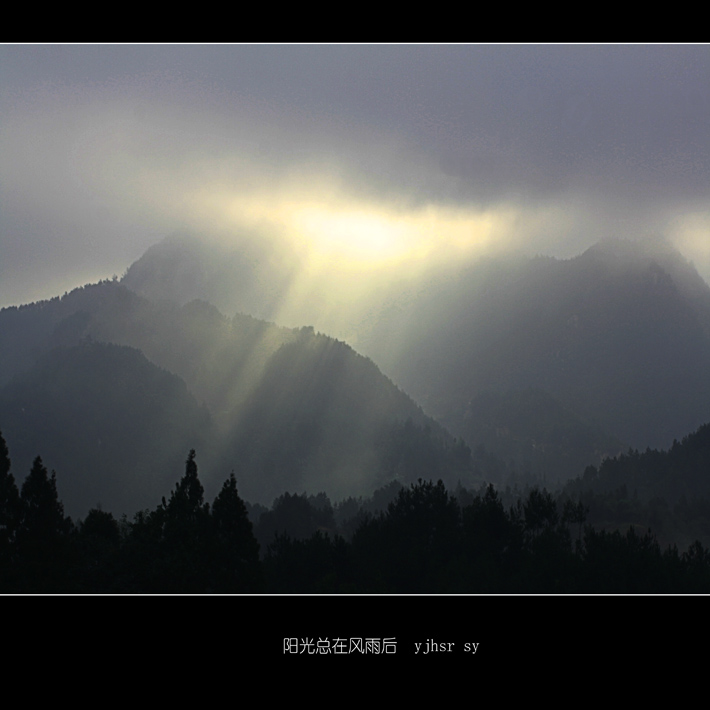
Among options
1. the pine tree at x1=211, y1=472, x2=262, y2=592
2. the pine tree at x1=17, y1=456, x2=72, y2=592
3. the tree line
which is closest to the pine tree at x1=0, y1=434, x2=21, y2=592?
the tree line

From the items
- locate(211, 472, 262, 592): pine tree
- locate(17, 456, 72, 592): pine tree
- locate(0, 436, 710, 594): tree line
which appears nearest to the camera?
locate(17, 456, 72, 592): pine tree

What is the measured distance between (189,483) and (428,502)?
2350 cm

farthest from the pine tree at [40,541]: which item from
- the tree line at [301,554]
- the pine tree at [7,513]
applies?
the pine tree at [7,513]

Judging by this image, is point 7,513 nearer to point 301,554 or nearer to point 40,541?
point 40,541

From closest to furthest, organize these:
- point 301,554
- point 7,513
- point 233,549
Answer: point 7,513 < point 233,549 < point 301,554

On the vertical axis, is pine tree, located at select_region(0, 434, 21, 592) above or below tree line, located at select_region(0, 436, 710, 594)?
above

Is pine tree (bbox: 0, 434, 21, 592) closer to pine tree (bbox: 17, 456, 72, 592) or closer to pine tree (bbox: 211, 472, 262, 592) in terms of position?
pine tree (bbox: 17, 456, 72, 592)

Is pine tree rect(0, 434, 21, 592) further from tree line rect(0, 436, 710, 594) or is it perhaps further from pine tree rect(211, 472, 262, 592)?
pine tree rect(211, 472, 262, 592)

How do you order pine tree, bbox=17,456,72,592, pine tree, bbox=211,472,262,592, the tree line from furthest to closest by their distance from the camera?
pine tree, bbox=211,472,262,592 → the tree line → pine tree, bbox=17,456,72,592

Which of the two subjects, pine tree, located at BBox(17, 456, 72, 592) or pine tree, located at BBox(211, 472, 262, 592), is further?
pine tree, located at BBox(211, 472, 262, 592)

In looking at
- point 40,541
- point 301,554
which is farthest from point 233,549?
point 301,554

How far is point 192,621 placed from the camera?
20141 millimetres

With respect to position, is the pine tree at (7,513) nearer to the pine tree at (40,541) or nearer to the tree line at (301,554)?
the tree line at (301,554)

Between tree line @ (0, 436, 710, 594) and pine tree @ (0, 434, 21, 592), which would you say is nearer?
pine tree @ (0, 434, 21, 592)
